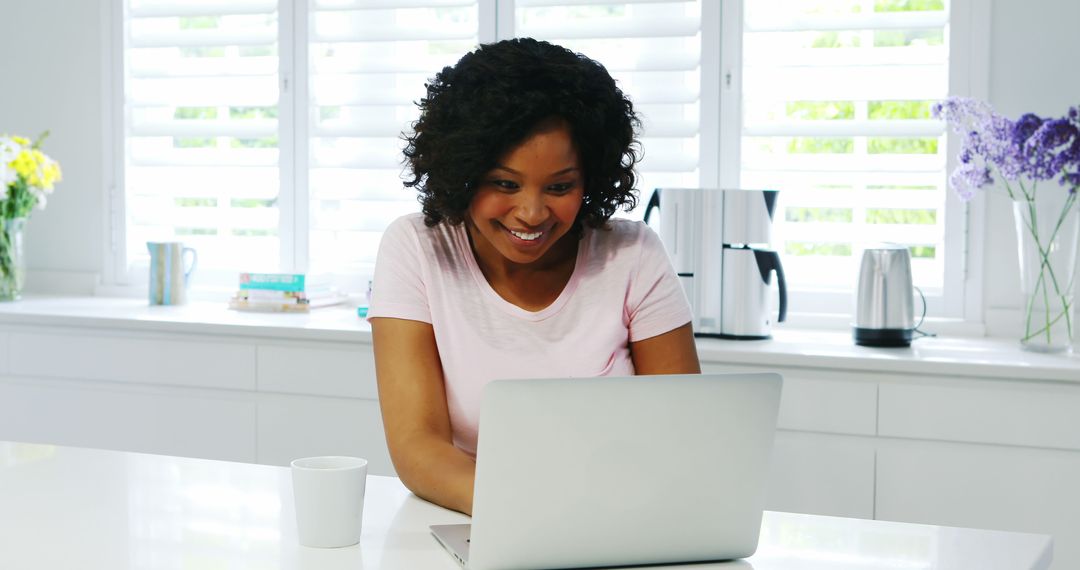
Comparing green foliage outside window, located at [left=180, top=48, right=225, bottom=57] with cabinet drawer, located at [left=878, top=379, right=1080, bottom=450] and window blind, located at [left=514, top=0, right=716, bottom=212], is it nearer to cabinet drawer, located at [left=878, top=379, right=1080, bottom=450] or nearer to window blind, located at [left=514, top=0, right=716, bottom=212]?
window blind, located at [left=514, top=0, right=716, bottom=212]

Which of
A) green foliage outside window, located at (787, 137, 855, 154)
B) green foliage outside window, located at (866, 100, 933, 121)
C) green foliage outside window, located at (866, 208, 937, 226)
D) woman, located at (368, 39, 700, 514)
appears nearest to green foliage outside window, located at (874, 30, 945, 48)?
green foliage outside window, located at (866, 100, 933, 121)

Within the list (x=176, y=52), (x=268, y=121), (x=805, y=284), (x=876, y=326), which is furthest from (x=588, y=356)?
(x=176, y=52)

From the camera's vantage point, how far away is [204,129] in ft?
10.7

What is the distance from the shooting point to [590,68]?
1581mm

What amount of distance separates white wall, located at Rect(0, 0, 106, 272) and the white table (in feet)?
7.05

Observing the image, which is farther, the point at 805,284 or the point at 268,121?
the point at 268,121

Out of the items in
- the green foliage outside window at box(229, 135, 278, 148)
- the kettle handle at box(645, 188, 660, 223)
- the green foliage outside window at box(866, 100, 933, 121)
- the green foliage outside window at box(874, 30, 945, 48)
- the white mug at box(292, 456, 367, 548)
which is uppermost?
the green foliage outside window at box(874, 30, 945, 48)

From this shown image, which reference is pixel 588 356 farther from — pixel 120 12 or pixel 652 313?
pixel 120 12

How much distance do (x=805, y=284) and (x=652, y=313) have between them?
1.25 metres

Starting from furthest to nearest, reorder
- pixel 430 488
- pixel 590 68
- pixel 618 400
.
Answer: pixel 590 68 → pixel 430 488 → pixel 618 400

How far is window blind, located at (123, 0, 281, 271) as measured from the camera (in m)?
3.24

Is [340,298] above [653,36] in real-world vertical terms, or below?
below

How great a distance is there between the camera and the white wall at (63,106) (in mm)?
3373

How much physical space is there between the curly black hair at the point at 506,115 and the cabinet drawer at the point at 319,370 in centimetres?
108
